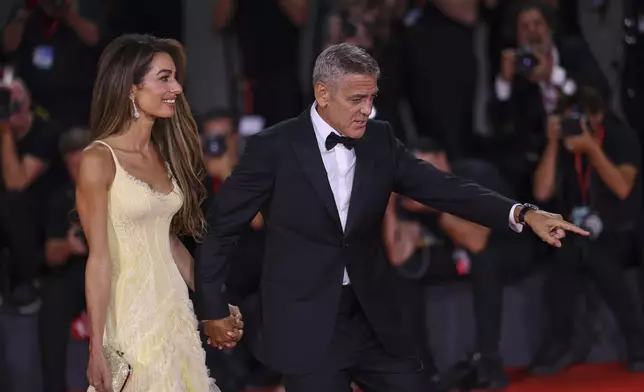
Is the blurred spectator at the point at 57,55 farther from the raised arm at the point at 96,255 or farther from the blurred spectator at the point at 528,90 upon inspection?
the raised arm at the point at 96,255

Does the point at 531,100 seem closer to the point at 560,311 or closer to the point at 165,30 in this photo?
the point at 560,311

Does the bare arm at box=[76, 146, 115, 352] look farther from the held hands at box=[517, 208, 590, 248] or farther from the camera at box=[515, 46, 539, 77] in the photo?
the camera at box=[515, 46, 539, 77]

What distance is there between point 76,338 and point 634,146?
2.63 metres

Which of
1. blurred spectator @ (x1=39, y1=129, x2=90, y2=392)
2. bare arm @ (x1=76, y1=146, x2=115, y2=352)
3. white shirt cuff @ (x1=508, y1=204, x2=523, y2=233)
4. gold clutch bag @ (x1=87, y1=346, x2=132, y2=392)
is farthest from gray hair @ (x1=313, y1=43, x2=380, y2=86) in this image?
blurred spectator @ (x1=39, y1=129, x2=90, y2=392)

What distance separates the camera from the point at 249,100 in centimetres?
562

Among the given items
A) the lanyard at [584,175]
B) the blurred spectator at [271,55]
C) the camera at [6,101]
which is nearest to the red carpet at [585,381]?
the lanyard at [584,175]

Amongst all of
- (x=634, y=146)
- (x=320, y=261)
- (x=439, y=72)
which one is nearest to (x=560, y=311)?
(x=634, y=146)

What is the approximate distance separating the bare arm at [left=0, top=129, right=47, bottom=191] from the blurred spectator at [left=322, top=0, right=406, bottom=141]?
4.57ft

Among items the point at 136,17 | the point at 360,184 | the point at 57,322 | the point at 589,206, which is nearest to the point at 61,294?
the point at 57,322

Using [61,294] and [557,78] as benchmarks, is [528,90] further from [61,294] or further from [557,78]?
[61,294]

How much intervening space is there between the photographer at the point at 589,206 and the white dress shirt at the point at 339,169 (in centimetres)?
242

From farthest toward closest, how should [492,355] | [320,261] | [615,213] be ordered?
[615,213] < [492,355] < [320,261]

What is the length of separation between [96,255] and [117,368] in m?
0.29

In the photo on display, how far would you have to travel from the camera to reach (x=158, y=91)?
319 centimetres
